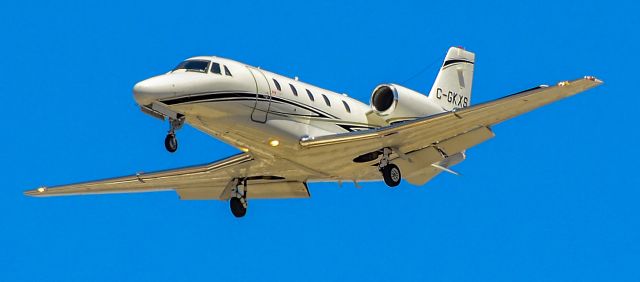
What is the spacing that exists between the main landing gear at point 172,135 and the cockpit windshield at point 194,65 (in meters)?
1.05

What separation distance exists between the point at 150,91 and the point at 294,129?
12.4 ft

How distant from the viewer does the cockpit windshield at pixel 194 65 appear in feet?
76.2

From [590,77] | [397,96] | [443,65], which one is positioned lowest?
[590,77]

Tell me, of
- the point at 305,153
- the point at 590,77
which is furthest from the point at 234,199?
the point at 590,77

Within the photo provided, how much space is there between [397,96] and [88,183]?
306 inches

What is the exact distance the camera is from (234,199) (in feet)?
90.4

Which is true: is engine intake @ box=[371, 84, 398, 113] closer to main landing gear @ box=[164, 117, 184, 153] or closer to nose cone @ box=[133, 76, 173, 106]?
main landing gear @ box=[164, 117, 184, 153]

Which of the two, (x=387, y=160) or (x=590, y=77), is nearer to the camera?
(x=590, y=77)

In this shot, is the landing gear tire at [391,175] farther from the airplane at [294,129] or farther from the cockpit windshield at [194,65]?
the cockpit windshield at [194,65]

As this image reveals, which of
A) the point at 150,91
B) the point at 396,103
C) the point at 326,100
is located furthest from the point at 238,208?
the point at 150,91

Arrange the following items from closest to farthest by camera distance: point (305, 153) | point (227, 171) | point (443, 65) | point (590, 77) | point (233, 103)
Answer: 1. point (590, 77)
2. point (233, 103)
3. point (305, 153)
4. point (227, 171)
5. point (443, 65)

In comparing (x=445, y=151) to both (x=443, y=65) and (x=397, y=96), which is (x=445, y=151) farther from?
(x=443, y=65)

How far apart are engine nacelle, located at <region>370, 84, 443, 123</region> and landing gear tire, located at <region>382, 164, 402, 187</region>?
156 cm

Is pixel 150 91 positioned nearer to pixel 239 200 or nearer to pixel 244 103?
pixel 244 103
